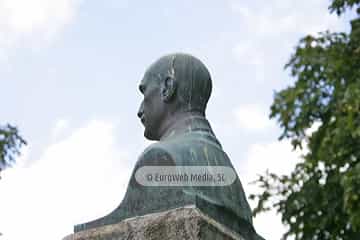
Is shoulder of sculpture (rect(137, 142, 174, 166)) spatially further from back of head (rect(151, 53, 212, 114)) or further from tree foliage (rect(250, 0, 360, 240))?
tree foliage (rect(250, 0, 360, 240))

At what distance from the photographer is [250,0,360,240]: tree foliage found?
8.61 m

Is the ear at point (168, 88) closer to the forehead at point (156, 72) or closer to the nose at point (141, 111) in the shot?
the forehead at point (156, 72)

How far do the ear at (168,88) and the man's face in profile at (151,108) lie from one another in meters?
0.03

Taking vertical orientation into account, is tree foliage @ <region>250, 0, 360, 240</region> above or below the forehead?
above

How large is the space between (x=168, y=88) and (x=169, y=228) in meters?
1.07

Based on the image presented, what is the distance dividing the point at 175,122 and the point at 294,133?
430cm

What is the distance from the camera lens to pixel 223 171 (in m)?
4.95

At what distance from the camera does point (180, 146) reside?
4.86 meters

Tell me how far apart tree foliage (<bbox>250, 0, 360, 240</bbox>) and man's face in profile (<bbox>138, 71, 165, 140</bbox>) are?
341 centimetres

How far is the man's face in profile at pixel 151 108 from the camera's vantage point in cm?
524

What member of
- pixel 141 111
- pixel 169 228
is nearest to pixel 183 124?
pixel 141 111

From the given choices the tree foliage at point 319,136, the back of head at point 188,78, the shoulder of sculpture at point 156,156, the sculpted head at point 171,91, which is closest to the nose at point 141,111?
the sculpted head at point 171,91

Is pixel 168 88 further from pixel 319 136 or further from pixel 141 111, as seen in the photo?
pixel 319 136

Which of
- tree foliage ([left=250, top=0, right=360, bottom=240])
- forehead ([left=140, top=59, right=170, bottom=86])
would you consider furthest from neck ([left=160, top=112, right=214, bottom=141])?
tree foliage ([left=250, top=0, right=360, bottom=240])
